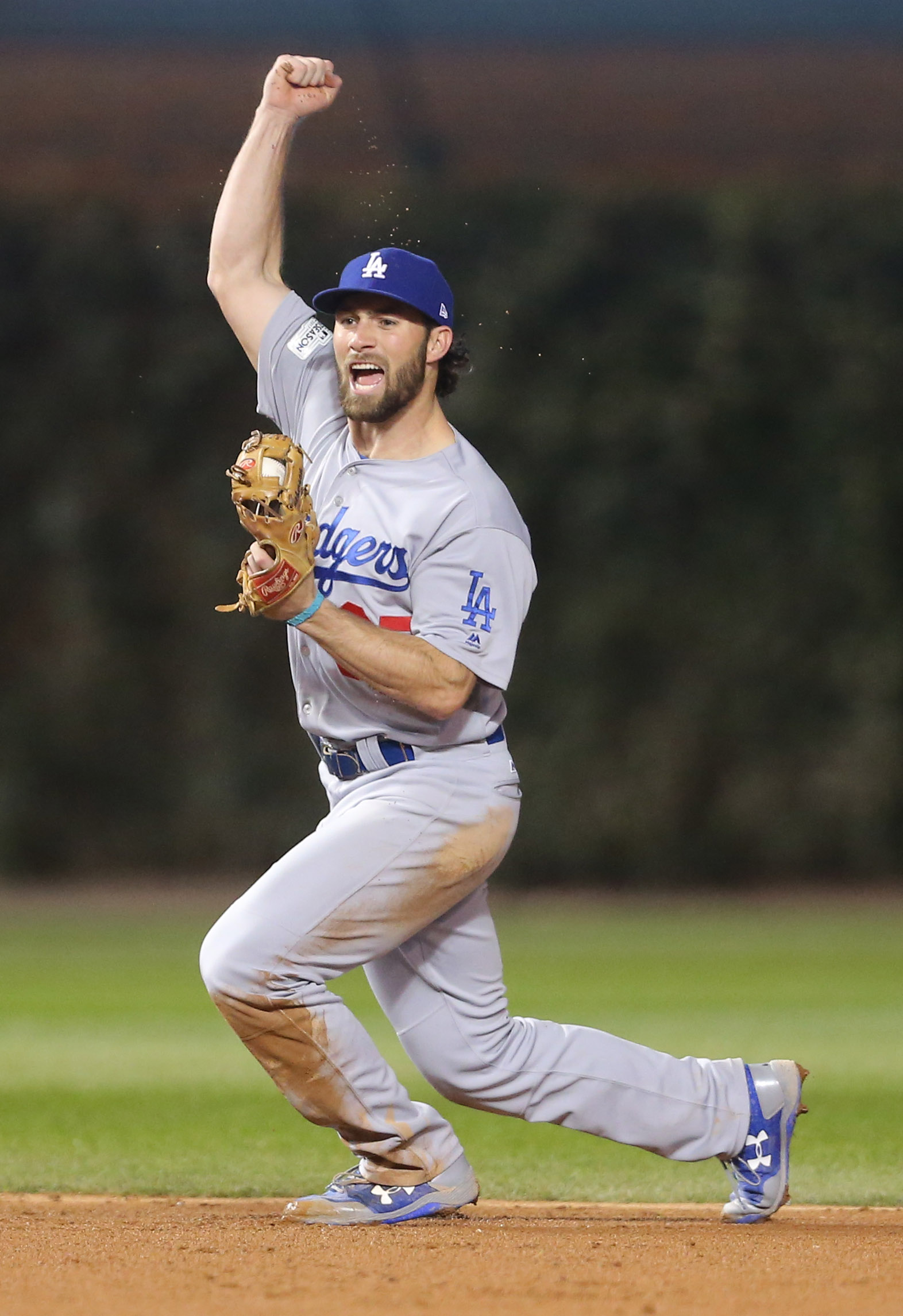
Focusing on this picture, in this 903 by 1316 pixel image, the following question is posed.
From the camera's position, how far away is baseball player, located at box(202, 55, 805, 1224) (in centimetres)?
331

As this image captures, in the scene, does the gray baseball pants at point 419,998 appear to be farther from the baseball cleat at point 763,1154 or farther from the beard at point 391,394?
the beard at point 391,394

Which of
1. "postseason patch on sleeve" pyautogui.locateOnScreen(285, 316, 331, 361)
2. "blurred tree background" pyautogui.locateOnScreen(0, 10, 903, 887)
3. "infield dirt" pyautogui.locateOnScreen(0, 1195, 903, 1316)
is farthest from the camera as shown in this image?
"blurred tree background" pyautogui.locateOnScreen(0, 10, 903, 887)

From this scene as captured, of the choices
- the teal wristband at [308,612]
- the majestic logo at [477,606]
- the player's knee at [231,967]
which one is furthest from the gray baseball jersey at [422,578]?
the player's knee at [231,967]

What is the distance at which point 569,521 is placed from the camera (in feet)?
36.8

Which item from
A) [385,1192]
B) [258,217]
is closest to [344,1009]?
[385,1192]

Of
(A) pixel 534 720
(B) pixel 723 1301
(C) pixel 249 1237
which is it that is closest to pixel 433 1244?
(C) pixel 249 1237

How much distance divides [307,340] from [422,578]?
0.76 meters

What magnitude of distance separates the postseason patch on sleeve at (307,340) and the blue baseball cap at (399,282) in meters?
0.22

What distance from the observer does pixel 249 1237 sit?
326 cm

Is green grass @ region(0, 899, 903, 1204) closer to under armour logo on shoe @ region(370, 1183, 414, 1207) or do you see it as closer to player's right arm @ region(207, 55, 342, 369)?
under armour logo on shoe @ region(370, 1183, 414, 1207)

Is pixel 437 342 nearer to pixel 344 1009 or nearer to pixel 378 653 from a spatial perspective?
pixel 378 653

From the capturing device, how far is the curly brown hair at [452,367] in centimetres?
376

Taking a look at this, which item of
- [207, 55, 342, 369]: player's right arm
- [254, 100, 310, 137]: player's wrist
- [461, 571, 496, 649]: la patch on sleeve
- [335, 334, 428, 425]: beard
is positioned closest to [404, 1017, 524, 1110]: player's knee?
[461, 571, 496, 649]: la patch on sleeve

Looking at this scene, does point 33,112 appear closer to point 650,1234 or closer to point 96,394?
point 96,394
